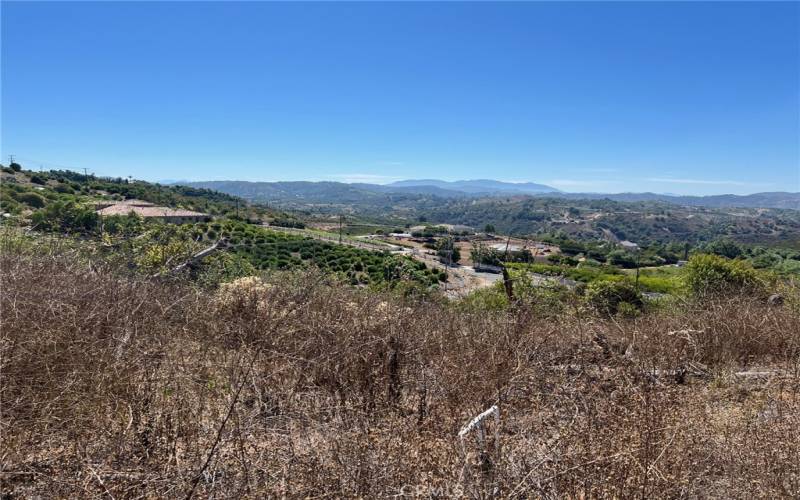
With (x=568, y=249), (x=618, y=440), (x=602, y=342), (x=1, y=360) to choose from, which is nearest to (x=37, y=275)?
(x=1, y=360)

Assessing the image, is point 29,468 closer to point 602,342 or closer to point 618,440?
point 618,440

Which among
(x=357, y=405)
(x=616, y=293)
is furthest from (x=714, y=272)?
(x=357, y=405)

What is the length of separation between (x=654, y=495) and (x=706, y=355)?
Answer: 3.94m

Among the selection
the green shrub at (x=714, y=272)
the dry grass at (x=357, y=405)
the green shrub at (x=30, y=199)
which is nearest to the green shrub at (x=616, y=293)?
the green shrub at (x=714, y=272)

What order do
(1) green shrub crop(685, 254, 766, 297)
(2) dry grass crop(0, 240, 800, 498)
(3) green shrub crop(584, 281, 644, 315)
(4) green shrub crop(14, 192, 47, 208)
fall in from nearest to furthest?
1. (2) dry grass crop(0, 240, 800, 498)
2. (1) green shrub crop(685, 254, 766, 297)
3. (3) green shrub crop(584, 281, 644, 315)
4. (4) green shrub crop(14, 192, 47, 208)

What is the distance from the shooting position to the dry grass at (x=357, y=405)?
2.39 metres

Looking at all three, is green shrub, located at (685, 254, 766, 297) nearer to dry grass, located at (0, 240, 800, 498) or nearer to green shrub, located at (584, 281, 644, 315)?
green shrub, located at (584, 281, 644, 315)

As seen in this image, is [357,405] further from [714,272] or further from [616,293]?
[714,272]

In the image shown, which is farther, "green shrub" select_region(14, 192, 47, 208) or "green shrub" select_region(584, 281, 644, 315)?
"green shrub" select_region(14, 192, 47, 208)

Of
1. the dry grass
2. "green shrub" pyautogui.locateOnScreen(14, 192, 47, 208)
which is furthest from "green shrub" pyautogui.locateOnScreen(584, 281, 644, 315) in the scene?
"green shrub" pyautogui.locateOnScreen(14, 192, 47, 208)

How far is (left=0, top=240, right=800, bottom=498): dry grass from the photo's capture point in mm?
2391

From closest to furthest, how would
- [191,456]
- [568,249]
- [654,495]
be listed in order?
[654,495], [191,456], [568,249]

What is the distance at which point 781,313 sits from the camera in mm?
6109

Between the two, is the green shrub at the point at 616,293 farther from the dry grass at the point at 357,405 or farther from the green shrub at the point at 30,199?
the green shrub at the point at 30,199
